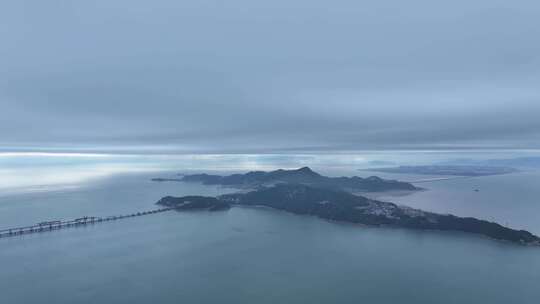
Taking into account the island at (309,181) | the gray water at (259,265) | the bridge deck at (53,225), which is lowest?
the gray water at (259,265)

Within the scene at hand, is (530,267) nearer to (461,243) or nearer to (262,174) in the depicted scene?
(461,243)

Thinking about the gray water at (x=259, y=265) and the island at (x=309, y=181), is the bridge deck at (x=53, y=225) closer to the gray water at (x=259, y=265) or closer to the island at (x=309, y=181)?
the gray water at (x=259, y=265)

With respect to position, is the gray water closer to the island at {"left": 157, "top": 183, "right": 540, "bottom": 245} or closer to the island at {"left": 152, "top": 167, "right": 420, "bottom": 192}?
the island at {"left": 157, "top": 183, "right": 540, "bottom": 245}

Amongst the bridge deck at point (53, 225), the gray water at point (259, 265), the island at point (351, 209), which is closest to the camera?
the gray water at point (259, 265)

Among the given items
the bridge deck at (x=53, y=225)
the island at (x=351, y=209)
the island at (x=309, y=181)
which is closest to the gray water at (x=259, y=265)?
the bridge deck at (x=53, y=225)

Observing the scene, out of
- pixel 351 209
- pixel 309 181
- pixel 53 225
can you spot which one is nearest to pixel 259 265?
pixel 351 209

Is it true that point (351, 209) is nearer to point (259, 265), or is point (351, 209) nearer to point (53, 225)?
point (259, 265)

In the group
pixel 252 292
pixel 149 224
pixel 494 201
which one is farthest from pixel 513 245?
pixel 149 224
